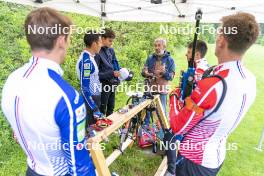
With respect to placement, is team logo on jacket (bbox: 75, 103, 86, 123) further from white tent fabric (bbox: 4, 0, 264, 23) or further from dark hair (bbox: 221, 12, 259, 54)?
white tent fabric (bbox: 4, 0, 264, 23)

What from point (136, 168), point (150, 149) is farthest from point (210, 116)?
point (150, 149)

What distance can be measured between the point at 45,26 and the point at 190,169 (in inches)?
54.0

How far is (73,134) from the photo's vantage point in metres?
1.47

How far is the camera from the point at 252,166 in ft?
14.5

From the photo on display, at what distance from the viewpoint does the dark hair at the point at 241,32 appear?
1699mm

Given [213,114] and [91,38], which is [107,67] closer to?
[91,38]

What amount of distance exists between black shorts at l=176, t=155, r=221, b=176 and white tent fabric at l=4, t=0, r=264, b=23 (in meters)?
2.43

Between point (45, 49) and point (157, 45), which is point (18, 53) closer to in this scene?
point (157, 45)

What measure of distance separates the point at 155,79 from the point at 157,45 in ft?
1.91

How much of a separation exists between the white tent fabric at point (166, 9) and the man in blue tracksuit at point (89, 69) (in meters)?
0.44

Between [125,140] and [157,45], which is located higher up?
[157,45]

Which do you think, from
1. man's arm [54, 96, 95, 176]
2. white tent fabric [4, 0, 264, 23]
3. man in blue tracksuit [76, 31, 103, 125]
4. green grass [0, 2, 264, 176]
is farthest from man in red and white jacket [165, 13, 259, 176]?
white tent fabric [4, 0, 264, 23]

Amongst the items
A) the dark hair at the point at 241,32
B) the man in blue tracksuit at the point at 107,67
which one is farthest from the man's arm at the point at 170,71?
the dark hair at the point at 241,32

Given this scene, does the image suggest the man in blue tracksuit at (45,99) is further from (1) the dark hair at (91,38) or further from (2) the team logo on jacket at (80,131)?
(1) the dark hair at (91,38)
